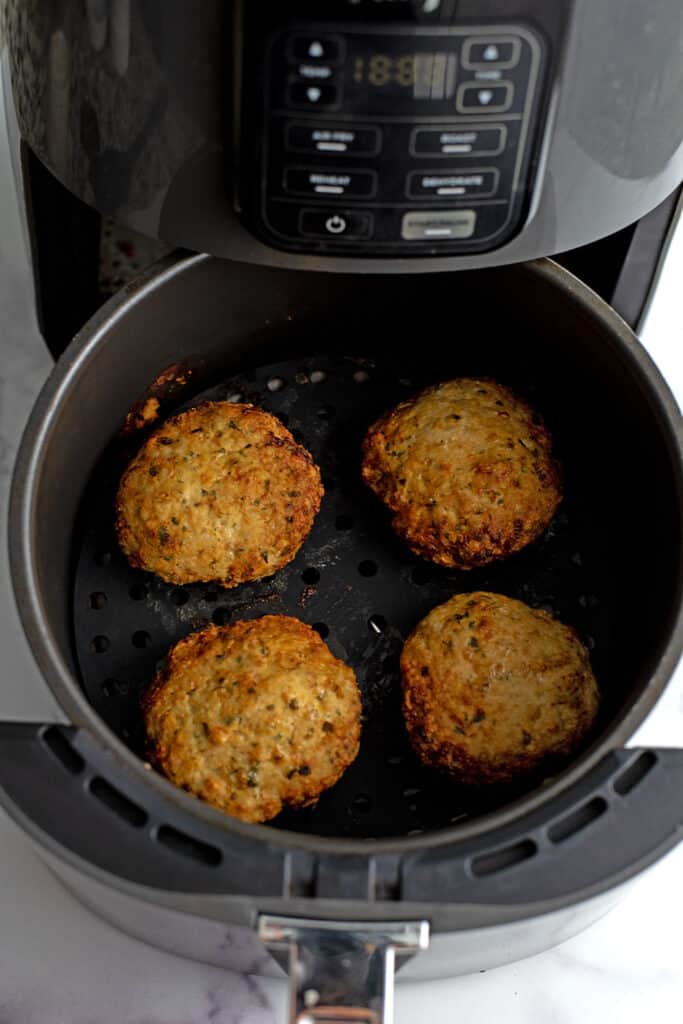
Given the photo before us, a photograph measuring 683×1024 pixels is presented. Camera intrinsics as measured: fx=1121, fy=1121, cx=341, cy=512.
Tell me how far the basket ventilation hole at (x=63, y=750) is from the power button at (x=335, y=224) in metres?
0.37

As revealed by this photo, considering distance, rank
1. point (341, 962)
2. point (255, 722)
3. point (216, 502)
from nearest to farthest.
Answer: point (341, 962)
point (255, 722)
point (216, 502)

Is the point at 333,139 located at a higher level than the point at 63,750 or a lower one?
higher

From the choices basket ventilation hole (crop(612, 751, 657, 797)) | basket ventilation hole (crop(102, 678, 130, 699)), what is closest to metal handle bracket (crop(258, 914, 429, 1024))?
basket ventilation hole (crop(612, 751, 657, 797))

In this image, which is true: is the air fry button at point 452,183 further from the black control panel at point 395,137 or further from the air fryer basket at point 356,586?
the air fryer basket at point 356,586

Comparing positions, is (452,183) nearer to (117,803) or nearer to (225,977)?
(117,803)

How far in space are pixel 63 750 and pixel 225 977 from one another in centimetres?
29

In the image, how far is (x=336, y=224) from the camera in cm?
75

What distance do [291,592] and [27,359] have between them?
0.40m

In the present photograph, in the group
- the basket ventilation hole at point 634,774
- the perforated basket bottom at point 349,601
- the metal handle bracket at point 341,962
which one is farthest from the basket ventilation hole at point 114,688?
the basket ventilation hole at point 634,774

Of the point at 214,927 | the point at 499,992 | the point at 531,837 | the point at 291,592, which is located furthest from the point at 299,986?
the point at 291,592

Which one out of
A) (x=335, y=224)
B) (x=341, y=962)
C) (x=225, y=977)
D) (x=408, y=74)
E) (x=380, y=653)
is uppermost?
(x=408, y=74)

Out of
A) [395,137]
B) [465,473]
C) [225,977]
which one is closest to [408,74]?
[395,137]

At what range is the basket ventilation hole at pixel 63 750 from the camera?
70cm

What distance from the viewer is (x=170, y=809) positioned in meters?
0.69
